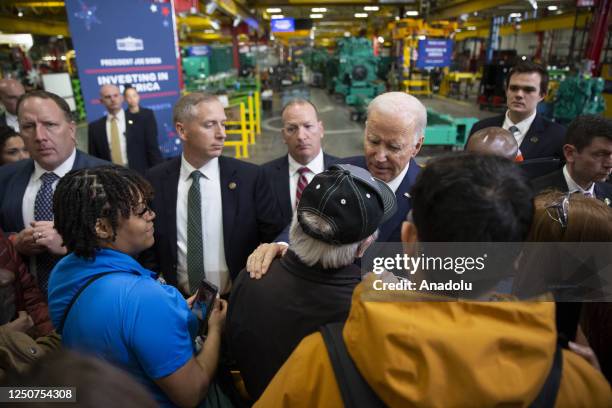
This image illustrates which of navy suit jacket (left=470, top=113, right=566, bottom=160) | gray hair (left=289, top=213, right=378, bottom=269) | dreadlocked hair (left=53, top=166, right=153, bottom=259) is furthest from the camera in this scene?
navy suit jacket (left=470, top=113, right=566, bottom=160)

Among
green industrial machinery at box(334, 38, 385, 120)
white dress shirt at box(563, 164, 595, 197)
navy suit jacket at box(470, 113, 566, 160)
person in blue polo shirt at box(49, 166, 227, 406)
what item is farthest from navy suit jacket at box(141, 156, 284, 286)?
green industrial machinery at box(334, 38, 385, 120)

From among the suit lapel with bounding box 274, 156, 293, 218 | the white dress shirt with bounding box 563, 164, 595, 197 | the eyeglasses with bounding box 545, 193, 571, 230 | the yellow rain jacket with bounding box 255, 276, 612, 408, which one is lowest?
the suit lapel with bounding box 274, 156, 293, 218

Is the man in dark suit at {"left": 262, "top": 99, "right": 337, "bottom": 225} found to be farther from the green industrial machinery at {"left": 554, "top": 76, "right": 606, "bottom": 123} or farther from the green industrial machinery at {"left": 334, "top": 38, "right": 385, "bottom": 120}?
the green industrial machinery at {"left": 334, "top": 38, "right": 385, "bottom": 120}

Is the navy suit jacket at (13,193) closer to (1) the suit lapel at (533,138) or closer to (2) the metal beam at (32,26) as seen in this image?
(1) the suit lapel at (533,138)

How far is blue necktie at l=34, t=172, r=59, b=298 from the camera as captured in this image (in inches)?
70.8

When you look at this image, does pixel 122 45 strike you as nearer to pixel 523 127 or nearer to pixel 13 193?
pixel 13 193

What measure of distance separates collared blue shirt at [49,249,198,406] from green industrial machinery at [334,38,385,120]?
10952 mm

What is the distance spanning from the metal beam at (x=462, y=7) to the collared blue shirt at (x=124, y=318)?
12.0 metres

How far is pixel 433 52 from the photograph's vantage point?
11.6 meters

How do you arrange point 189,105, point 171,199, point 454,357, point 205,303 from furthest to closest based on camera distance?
point 189,105 → point 171,199 → point 205,303 → point 454,357

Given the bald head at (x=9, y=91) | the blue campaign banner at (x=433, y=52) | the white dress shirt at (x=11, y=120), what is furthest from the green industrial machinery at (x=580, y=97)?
the white dress shirt at (x=11, y=120)

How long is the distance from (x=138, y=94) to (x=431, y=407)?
5009 mm

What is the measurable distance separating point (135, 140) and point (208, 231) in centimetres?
236

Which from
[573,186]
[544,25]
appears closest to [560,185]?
[573,186]
